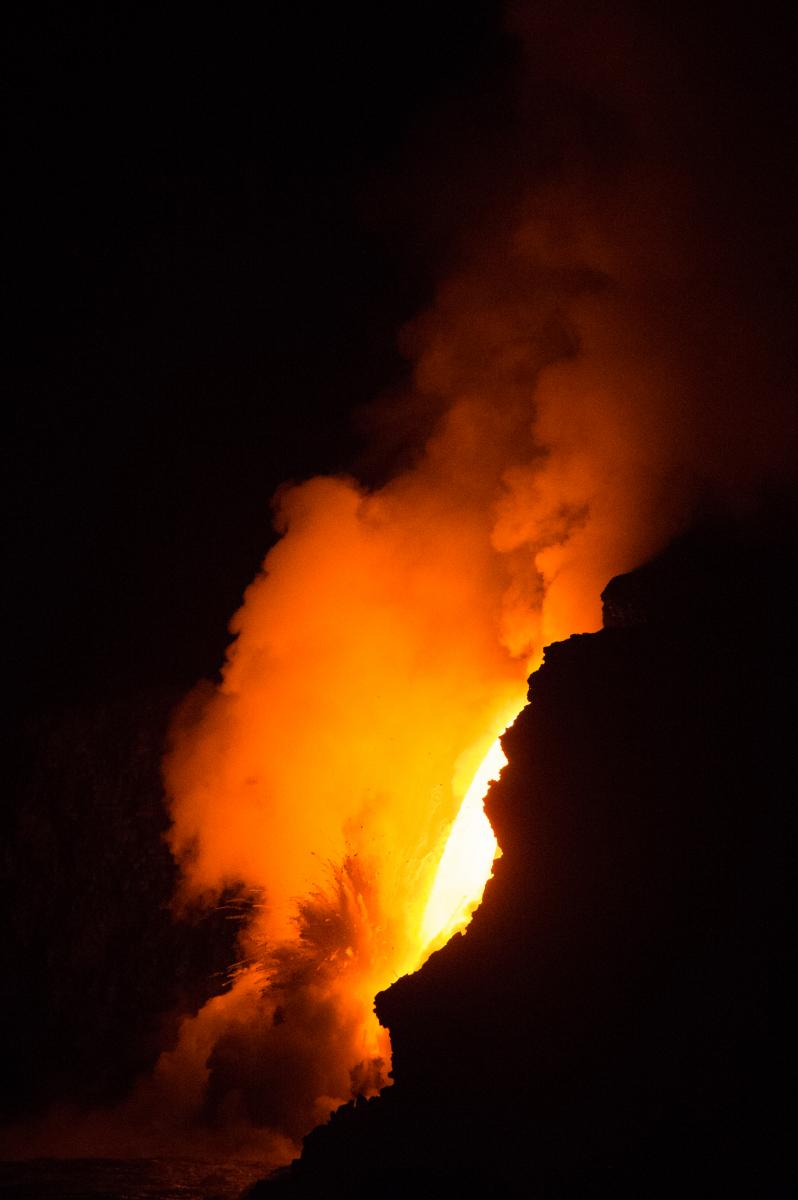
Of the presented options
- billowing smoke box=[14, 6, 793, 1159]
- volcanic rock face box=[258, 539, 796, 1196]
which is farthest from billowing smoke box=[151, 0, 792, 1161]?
volcanic rock face box=[258, 539, 796, 1196]

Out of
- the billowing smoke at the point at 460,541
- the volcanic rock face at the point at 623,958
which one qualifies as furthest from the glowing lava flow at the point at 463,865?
the volcanic rock face at the point at 623,958

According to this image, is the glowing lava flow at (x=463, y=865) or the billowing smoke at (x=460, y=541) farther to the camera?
the glowing lava flow at (x=463, y=865)

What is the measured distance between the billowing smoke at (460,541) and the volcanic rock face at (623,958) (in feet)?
6.71

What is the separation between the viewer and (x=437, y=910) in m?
10.2

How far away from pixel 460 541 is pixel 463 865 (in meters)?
3.18

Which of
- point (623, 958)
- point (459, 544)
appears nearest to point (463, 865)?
point (459, 544)

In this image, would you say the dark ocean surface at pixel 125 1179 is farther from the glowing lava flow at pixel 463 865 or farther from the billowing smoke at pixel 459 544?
the glowing lava flow at pixel 463 865

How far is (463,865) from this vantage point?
32.6 feet

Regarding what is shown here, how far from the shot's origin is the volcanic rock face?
15.1 ft

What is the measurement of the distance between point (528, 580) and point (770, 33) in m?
4.67

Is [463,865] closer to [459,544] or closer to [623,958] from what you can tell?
[459,544]

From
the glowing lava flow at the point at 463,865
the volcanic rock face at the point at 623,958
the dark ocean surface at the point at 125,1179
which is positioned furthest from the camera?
the glowing lava flow at the point at 463,865

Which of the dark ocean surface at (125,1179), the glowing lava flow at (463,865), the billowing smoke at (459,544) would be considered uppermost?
the billowing smoke at (459,544)

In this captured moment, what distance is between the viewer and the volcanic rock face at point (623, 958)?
4.60 meters
